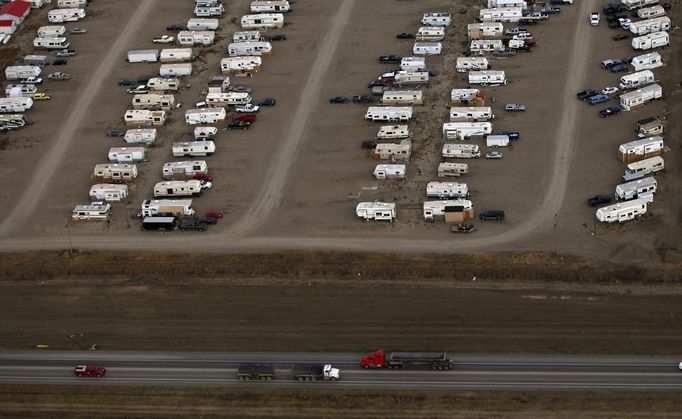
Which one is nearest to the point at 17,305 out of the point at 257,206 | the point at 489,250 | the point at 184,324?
the point at 184,324

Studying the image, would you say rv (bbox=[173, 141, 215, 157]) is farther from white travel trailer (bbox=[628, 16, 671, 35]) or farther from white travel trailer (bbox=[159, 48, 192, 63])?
white travel trailer (bbox=[628, 16, 671, 35])

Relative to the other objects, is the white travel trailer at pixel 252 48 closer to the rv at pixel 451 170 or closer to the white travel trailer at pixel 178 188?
the white travel trailer at pixel 178 188

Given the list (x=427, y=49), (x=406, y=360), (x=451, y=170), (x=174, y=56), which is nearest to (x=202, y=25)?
(x=174, y=56)

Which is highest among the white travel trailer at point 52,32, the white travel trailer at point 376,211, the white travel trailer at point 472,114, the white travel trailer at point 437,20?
the white travel trailer at point 437,20

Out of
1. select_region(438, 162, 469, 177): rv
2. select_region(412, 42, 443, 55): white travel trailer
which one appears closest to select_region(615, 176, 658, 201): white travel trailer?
select_region(438, 162, 469, 177): rv

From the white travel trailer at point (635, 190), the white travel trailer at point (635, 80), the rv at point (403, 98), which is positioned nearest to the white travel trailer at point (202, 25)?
the rv at point (403, 98)

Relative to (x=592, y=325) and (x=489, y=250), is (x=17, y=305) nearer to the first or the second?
Result: (x=489, y=250)
